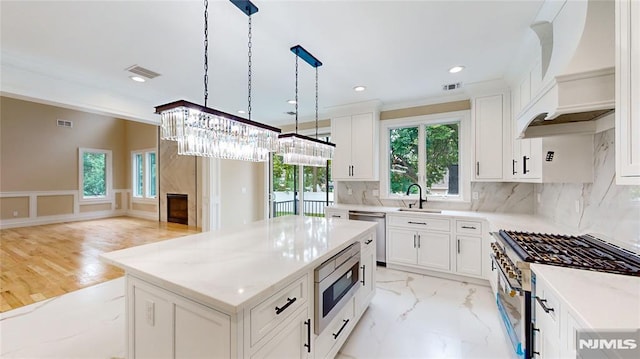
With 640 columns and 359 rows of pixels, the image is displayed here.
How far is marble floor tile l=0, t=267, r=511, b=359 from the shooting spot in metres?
2.06

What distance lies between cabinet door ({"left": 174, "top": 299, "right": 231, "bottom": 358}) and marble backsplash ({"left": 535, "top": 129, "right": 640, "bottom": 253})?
2.51 meters

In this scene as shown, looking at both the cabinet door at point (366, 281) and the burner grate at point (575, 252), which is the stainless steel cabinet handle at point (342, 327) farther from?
the burner grate at point (575, 252)

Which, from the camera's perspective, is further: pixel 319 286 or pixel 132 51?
pixel 132 51

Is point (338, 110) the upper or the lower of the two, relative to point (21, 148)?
upper

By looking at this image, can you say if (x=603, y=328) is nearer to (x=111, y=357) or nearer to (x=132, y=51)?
(x=111, y=357)

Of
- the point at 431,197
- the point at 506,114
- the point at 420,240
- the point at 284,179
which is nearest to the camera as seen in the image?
the point at 506,114

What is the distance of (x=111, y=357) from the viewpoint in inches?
78.4

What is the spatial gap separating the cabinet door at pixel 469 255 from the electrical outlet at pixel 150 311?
343 centimetres

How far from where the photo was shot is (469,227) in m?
3.36

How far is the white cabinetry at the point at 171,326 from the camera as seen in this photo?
113cm

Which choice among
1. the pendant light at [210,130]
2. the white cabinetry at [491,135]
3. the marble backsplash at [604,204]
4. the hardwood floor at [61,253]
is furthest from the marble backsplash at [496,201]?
the hardwood floor at [61,253]

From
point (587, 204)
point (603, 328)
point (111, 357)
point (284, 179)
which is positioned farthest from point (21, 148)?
point (587, 204)

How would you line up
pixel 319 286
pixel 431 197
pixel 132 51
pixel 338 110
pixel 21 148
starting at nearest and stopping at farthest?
pixel 319 286
pixel 132 51
pixel 431 197
pixel 338 110
pixel 21 148

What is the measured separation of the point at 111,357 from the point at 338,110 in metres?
4.19
